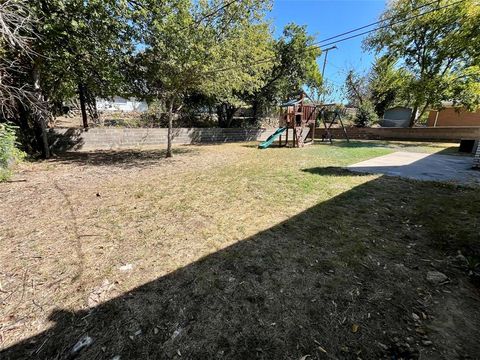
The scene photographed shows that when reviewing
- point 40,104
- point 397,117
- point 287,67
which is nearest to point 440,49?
point 287,67

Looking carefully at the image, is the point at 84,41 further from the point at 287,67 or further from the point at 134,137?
the point at 287,67

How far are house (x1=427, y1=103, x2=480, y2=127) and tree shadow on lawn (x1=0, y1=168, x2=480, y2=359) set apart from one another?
18400mm

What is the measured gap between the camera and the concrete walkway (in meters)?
5.26

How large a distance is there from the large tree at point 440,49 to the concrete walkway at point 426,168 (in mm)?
5326

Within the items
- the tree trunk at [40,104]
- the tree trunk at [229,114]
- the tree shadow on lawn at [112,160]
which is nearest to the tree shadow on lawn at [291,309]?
the tree shadow on lawn at [112,160]

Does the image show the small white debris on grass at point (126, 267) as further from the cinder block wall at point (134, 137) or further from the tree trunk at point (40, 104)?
the cinder block wall at point (134, 137)

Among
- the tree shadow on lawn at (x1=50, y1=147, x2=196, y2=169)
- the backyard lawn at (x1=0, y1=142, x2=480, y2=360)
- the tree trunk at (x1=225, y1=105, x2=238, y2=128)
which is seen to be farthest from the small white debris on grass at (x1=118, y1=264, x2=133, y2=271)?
the tree trunk at (x1=225, y1=105, x2=238, y2=128)

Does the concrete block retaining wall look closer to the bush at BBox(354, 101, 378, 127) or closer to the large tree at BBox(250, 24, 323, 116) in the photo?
the bush at BBox(354, 101, 378, 127)

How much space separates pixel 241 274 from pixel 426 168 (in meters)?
6.48

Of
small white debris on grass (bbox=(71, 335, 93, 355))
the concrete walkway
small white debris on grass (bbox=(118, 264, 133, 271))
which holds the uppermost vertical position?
the concrete walkway

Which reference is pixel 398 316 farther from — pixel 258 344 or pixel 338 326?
pixel 258 344

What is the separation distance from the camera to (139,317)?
1.78m

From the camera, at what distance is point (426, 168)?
20.6 feet

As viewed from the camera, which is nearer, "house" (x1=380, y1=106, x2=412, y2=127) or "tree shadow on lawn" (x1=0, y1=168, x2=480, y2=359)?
"tree shadow on lawn" (x1=0, y1=168, x2=480, y2=359)
